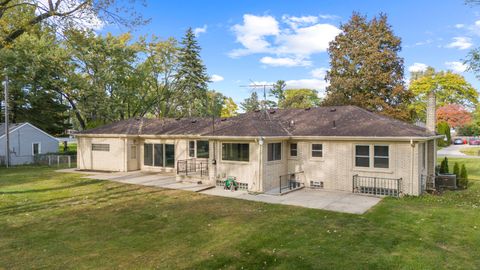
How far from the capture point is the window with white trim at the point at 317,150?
48.7 ft

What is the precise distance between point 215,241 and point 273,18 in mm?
20118

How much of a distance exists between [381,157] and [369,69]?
1707 centimetres

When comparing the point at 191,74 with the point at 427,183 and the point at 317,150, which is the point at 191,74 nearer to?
the point at 317,150

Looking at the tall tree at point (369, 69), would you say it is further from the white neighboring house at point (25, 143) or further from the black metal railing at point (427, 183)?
the white neighboring house at point (25, 143)

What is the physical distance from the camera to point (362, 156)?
541 inches

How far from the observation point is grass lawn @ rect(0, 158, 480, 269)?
646 centimetres

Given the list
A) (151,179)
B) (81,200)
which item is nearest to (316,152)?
(151,179)

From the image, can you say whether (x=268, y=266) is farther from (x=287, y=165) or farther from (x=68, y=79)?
(x=68, y=79)

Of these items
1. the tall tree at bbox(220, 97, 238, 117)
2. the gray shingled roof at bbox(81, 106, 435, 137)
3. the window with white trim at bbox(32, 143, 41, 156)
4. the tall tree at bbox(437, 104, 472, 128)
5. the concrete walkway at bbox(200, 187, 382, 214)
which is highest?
the tall tree at bbox(220, 97, 238, 117)

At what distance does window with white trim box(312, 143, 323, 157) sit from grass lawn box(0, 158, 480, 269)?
3.79m

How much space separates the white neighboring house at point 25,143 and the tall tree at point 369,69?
27.2 metres

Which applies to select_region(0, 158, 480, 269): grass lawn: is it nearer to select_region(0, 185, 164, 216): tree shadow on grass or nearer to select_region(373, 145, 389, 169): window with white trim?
select_region(0, 185, 164, 216): tree shadow on grass

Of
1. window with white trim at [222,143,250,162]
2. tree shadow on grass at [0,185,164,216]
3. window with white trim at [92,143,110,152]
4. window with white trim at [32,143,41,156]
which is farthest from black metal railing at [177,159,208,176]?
window with white trim at [32,143,41,156]

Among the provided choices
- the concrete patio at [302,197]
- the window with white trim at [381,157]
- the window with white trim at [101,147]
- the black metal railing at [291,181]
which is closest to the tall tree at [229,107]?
the window with white trim at [101,147]
